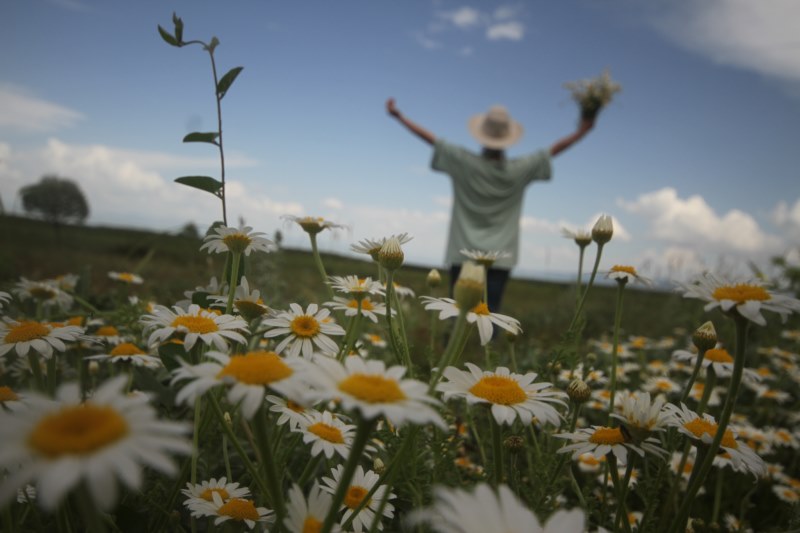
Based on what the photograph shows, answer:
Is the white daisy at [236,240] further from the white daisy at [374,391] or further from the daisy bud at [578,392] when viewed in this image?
the daisy bud at [578,392]

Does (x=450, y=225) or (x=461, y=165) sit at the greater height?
(x=461, y=165)

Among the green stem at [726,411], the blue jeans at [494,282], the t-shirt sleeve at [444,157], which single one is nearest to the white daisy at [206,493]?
the green stem at [726,411]

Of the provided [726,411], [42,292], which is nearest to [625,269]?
[726,411]

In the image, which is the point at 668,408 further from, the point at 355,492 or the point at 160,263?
the point at 160,263

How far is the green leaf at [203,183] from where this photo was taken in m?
1.10

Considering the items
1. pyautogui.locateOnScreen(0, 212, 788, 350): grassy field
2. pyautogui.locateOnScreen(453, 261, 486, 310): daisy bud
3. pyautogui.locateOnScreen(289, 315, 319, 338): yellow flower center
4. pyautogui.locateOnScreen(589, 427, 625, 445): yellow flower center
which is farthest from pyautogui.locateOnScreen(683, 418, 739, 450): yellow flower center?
pyautogui.locateOnScreen(0, 212, 788, 350): grassy field

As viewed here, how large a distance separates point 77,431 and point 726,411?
0.83m

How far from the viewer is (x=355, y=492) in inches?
36.4

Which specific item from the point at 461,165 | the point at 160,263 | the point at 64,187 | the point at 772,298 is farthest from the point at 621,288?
the point at 64,187

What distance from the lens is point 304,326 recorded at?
956mm

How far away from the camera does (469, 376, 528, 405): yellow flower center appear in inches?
30.5

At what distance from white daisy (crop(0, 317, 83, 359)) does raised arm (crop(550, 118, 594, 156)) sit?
4804 mm

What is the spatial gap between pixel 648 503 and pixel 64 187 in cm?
1146

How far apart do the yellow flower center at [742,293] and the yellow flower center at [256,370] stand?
66 centimetres
